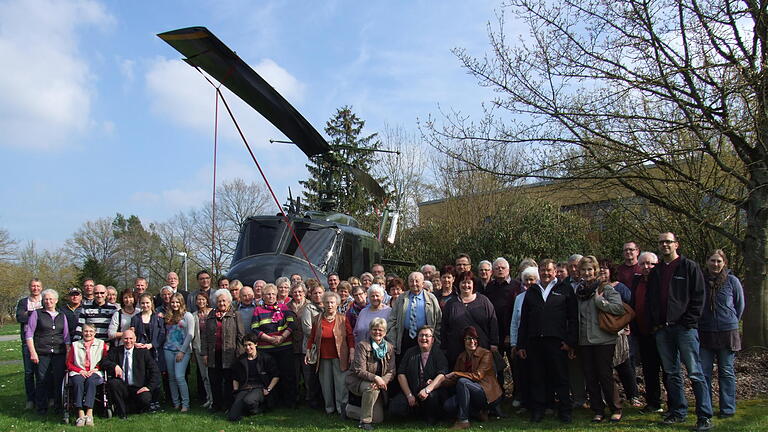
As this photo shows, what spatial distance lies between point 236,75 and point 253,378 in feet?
12.2

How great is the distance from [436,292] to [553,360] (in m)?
1.81

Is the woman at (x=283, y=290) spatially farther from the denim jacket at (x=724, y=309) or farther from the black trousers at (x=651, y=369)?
the denim jacket at (x=724, y=309)

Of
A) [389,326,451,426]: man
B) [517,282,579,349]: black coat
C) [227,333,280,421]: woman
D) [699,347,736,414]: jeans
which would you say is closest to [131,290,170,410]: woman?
[227,333,280,421]: woman

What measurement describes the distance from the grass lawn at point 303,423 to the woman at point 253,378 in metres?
0.19

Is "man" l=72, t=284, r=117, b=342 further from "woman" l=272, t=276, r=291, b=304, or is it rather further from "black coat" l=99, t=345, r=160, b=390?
"woman" l=272, t=276, r=291, b=304

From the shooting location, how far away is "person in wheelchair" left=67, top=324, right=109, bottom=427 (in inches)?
283

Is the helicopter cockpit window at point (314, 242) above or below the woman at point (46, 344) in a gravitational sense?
above

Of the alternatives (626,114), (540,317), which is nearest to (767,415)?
(540,317)

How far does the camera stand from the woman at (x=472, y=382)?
21.1 feet

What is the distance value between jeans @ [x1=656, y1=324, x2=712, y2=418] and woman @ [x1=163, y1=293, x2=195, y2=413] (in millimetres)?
5764

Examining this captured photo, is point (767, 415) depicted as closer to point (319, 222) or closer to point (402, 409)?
point (402, 409)

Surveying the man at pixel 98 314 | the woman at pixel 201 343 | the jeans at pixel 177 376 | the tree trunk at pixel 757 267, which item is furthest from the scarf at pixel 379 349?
the tree trunk at pixel 757 267

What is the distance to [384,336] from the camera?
22.8 feet

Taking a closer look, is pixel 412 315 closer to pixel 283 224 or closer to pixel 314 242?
pixel 314 242
